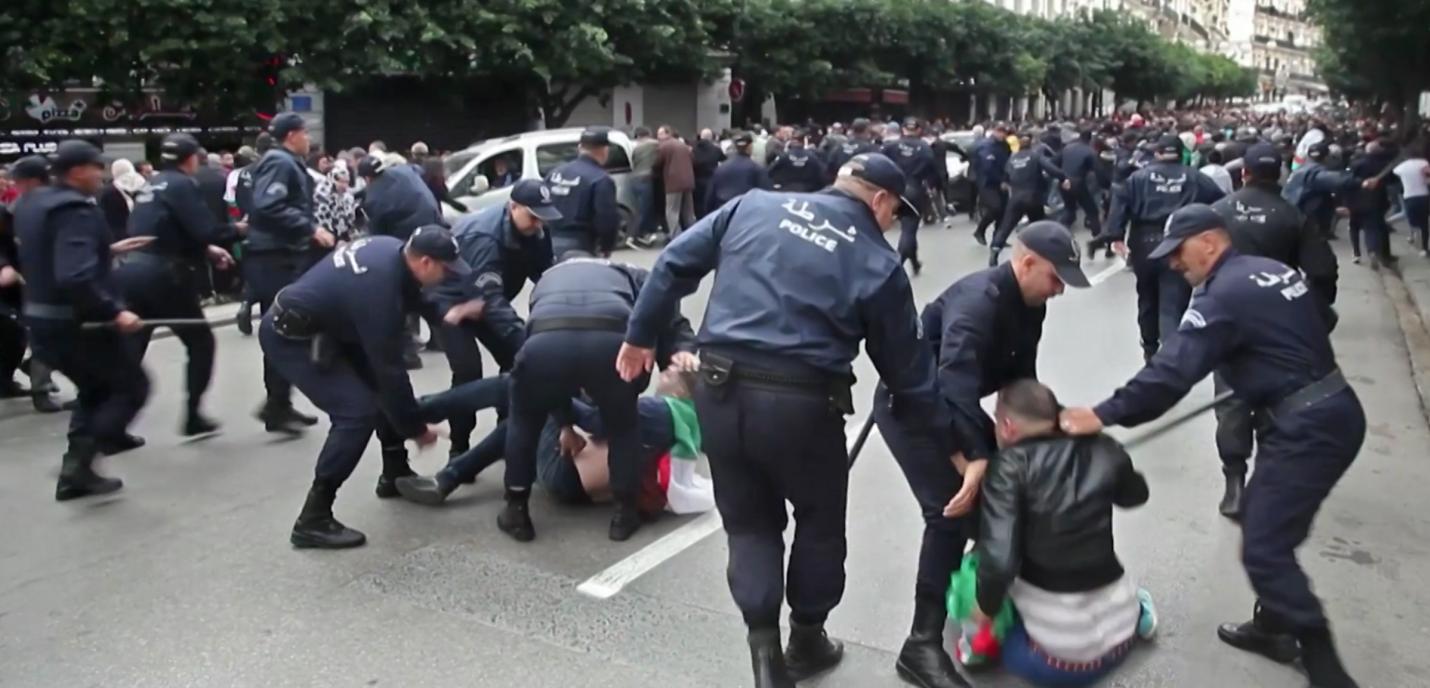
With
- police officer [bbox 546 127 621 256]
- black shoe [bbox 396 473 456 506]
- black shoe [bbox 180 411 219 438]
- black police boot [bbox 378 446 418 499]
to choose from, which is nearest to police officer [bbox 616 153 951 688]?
black shoe [bbox 396 473 456 506]

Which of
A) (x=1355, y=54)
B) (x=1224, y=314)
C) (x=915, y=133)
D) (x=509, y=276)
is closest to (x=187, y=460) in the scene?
(x=509, y=276)

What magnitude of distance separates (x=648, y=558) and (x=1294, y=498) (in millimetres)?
2538

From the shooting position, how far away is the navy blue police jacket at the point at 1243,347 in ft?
13.4

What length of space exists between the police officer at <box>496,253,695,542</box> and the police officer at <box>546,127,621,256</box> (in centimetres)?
211

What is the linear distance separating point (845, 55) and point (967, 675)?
2861 cm

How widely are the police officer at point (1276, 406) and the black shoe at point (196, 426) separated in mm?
5360

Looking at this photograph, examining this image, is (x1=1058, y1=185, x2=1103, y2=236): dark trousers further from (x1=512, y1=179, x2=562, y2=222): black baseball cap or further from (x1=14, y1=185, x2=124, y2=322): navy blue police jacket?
(x1=14, y1=185, x2=124, y2=322): navy blue police jacket

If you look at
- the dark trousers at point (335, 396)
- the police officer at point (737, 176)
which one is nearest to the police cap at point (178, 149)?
the dark trousers at point (335, 396)

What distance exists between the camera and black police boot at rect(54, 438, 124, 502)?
6348 millimetres

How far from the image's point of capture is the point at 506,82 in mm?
24453

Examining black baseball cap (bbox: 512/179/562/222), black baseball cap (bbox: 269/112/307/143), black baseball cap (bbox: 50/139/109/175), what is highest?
black baseball cap (bbox: 269/112/307/143)

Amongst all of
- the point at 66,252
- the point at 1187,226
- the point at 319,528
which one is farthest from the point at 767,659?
the point at 66,252

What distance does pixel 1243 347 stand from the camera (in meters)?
4.16

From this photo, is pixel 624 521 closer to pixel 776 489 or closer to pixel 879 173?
pixel 776 489
